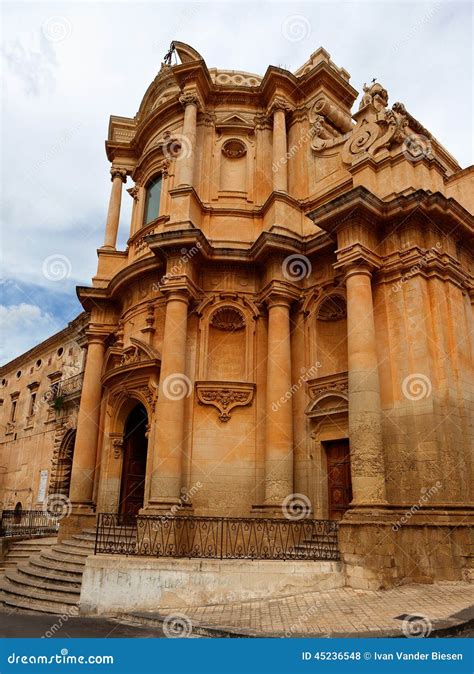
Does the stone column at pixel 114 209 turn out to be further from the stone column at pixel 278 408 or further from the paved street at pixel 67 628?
the paved street at pixel 67 628

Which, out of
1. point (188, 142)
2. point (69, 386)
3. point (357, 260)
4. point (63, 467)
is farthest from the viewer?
point (69, 386)

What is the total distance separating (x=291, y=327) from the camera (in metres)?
15.3

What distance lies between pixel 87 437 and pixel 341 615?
38.1 feet

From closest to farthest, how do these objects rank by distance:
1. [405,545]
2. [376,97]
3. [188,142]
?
[405,545] < [376,97] < [188,142]

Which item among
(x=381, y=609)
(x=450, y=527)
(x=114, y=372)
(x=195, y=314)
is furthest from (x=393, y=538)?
(x=114, y=372)

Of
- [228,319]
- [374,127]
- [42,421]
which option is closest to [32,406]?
[42,421]

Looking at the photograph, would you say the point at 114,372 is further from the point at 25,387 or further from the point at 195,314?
the point at 25,387

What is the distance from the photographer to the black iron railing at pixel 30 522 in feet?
66.7

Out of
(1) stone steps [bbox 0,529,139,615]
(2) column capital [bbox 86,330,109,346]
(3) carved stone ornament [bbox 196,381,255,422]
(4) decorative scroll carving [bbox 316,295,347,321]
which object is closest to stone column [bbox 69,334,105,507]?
(2) column capital [bbox 86,330,109,346]

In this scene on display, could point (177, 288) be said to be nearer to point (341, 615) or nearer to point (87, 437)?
point (87, 437)

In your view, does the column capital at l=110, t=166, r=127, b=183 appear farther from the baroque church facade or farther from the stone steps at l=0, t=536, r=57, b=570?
the stone steps at l=0, t=536, r=57, b=570

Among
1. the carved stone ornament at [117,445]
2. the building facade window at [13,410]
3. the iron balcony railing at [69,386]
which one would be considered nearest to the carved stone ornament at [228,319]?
the carved stone ornament at [117,445]

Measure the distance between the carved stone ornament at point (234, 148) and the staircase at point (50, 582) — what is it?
13.1 metres

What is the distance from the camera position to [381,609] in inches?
321
